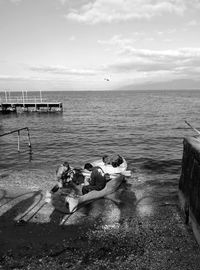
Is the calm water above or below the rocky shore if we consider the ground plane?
below

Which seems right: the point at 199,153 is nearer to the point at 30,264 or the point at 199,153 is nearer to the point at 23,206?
the point at 30,264

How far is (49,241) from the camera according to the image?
952 centimetres

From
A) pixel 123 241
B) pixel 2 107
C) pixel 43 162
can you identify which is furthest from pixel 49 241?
pixel 2 107

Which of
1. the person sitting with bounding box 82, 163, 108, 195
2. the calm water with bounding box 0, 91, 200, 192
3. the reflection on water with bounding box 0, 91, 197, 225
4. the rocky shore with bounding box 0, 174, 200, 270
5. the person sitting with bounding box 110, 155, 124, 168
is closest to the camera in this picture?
the rocky shore with bounding box 0, 174, 200, 270

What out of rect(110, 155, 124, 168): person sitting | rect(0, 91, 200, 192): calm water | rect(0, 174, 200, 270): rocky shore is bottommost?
rect(0, 91, 200, 192): calm water

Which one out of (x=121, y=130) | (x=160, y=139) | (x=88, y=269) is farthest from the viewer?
(x=121, y=130)

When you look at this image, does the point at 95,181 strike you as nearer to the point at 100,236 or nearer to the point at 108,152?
the point at 100,236

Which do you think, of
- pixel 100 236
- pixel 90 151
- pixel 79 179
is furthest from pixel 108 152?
pixel 100 236

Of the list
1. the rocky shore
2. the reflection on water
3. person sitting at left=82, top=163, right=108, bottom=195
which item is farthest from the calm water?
person sitting at left=82, top=163, right=108, bottom=195

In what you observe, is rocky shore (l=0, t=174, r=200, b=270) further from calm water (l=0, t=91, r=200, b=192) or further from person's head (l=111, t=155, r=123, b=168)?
calm water (l=0, t=91, r=200, b=192)

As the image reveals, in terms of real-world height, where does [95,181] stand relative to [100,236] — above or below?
above

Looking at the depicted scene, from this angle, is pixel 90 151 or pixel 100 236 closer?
pixel 100 236

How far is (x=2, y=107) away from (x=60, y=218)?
195ft

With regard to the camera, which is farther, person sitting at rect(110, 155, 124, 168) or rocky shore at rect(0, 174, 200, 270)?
person sitting at rect(110, 155, 124, 168)
